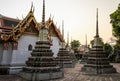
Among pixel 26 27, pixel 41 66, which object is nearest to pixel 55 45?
pixel 26 27

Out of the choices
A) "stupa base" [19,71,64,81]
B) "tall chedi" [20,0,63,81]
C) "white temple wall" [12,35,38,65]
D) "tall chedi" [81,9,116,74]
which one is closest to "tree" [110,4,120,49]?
"tall chedi" [81,9,116,74]

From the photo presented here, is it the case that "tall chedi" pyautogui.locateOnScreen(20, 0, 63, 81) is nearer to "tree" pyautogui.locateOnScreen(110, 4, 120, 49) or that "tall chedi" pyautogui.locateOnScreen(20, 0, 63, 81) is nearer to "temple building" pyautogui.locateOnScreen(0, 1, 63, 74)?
"temple building" pyautogui.locateOnScreen(0, 1, 63, 74)

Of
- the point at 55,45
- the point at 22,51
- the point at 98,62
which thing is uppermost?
the point at 55,45

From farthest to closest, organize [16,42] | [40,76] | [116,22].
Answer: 1. [116,22]
2. [16,42]
3. [40,76]

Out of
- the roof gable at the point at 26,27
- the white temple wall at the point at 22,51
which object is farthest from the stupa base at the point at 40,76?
the roof gable at the point at 26,27

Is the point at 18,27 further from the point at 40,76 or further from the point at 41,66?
the point at 40,76

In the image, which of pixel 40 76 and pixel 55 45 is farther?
pixel 55 45

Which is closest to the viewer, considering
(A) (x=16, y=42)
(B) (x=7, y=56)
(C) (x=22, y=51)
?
(B) (x=7, y=56)

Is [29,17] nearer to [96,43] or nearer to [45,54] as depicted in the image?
[45,54]

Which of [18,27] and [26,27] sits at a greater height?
[26,27]

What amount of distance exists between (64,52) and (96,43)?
7806mm

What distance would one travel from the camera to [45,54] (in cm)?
1548

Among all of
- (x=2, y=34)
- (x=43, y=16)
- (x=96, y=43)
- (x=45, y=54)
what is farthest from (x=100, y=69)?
(x=2, y=34)

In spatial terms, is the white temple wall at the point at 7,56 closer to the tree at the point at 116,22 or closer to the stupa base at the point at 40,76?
the stupa base at the point at 40,76
